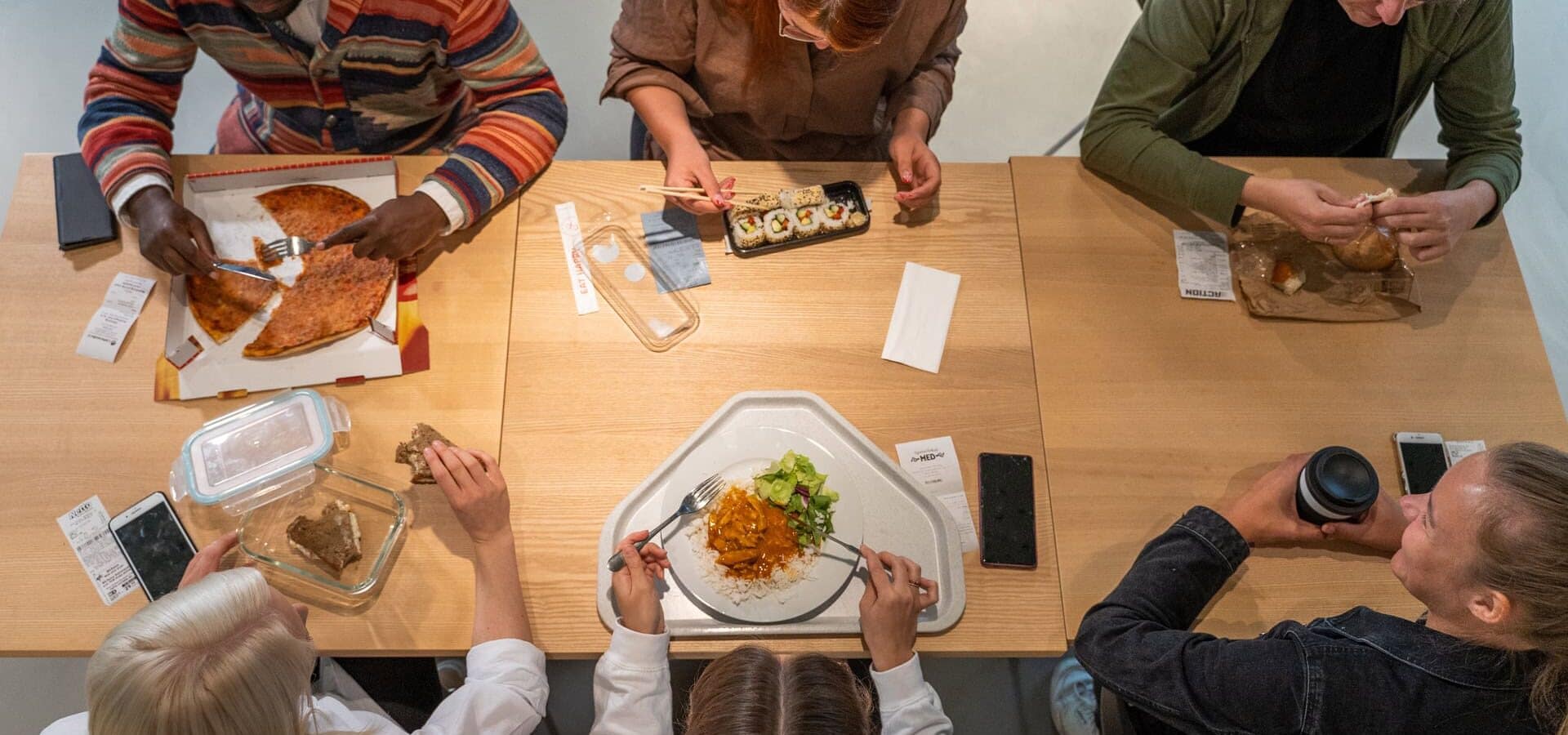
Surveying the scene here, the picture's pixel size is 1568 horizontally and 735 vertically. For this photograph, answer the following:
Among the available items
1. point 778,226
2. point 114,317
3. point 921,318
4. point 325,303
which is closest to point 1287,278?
point 921,318

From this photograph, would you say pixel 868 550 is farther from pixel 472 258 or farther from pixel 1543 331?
pixel 1543 331

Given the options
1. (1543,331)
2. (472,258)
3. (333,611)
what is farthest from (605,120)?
(1543,331)

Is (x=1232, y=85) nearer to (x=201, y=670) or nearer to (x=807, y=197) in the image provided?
(x=807, y=197)

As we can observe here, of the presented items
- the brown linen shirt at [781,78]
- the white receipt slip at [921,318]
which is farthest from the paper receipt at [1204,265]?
the brown linen shirt at [781,78]

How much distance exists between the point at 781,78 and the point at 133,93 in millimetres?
1213

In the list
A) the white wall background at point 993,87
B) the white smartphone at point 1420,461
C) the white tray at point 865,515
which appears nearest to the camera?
the white tray at point 865,515

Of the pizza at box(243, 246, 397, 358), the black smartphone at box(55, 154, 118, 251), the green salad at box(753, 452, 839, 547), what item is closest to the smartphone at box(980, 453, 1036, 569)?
the green salad at box(753, 452, 839, 547)

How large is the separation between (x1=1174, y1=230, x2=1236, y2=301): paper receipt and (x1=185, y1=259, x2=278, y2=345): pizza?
1656mm

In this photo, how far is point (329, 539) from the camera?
1.38 meters

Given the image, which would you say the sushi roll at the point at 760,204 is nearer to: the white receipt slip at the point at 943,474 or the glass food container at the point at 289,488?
the white receipt slip at the point at 943,474

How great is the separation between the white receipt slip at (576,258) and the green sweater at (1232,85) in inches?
39.5

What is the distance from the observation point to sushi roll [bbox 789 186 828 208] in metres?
1.69

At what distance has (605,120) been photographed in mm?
2912

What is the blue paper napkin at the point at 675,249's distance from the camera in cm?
163
